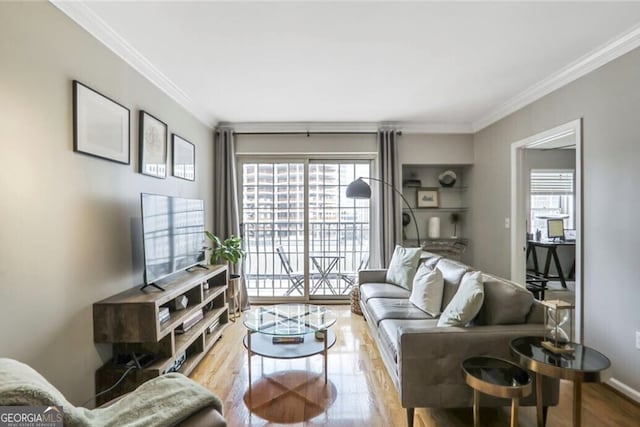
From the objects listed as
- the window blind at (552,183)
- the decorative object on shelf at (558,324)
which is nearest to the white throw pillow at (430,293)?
the decorative object on shelf at (558,324)

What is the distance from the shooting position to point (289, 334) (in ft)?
7.61

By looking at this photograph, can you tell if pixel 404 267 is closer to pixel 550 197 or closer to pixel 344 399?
pixel 344 399

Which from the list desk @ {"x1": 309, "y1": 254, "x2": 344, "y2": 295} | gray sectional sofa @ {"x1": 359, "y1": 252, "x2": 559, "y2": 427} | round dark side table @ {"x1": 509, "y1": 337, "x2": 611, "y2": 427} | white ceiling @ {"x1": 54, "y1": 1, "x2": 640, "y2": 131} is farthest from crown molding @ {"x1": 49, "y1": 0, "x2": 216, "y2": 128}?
round dark side table @ {"x1": 509, "y1": 337, "x2": 611, "y2": 427}

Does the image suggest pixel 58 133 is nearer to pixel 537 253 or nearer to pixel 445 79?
pixel 445 79

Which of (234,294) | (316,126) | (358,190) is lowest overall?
(234,294)

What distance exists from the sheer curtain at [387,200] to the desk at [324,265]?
682mm

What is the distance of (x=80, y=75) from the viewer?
74.9 inches

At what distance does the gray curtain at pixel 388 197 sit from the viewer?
4254 millimetres

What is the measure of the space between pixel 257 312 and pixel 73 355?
1383 millimetres

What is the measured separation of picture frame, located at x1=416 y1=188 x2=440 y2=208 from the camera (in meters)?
4.61

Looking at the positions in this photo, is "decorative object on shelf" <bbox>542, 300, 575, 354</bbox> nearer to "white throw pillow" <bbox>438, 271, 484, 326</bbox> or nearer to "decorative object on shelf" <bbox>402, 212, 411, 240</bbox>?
"white throw pillow" <bbox>438, 271, 484, 326</bbox>

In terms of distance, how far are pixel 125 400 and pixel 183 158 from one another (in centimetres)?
251

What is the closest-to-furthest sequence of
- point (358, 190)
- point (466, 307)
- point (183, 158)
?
point (466, 307) < point (183, 158) < point (358, 190)

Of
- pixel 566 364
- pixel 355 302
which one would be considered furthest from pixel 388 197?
pixel 566 364
